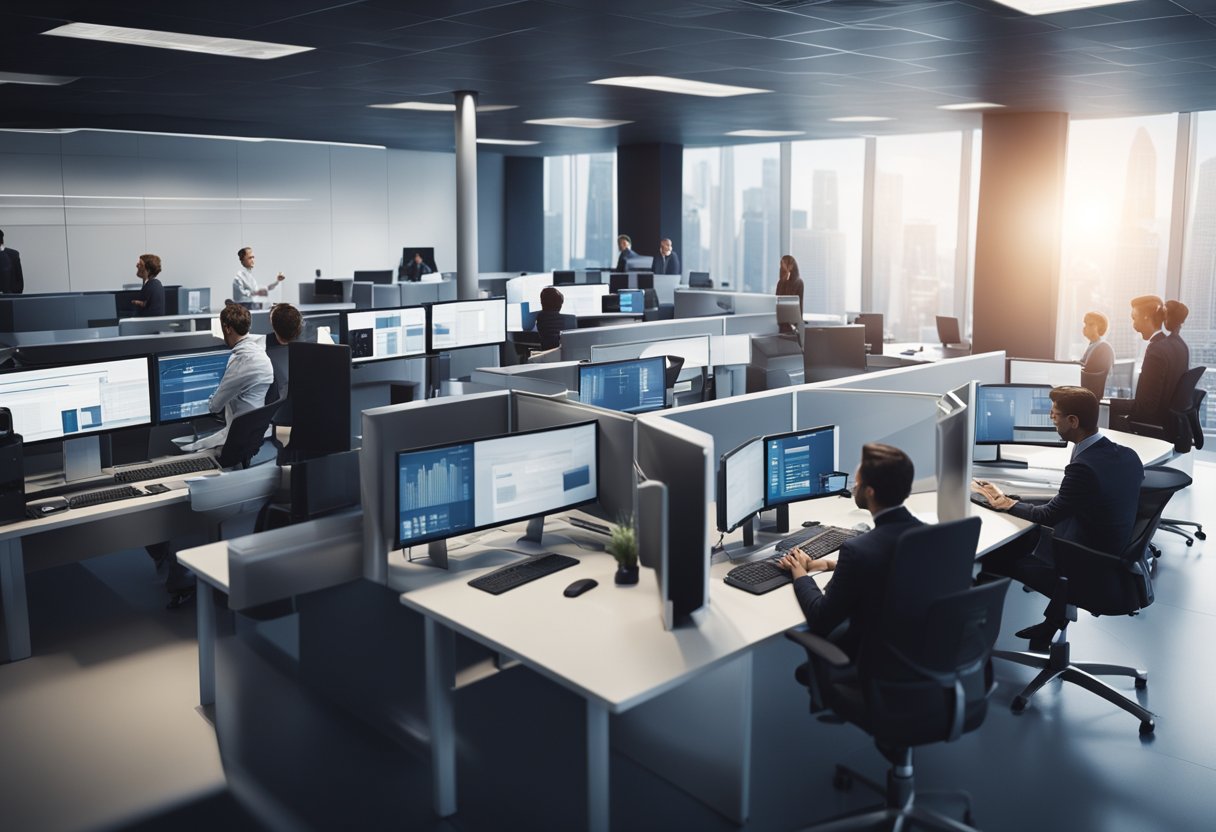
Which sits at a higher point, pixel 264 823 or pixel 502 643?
pixel 502 643

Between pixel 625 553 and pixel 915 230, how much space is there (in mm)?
10530

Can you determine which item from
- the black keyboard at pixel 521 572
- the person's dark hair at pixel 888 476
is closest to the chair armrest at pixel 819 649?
the person's dark hair at pixel 888 476

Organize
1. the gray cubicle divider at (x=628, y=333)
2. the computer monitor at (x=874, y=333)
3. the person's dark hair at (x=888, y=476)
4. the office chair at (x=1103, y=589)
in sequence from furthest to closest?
1. the computer monitor at (x=874, y=333)
2. the gray cubicle divider at (x=628, y=333)
3. the office chair at (x=1103, y=589)
4. the person's dark hair at (x=888, y=476)

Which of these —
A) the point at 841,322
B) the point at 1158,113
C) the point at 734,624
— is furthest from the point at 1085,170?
the point at 734,624

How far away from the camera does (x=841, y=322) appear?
9938 millimetres

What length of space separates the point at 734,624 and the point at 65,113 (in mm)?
10875

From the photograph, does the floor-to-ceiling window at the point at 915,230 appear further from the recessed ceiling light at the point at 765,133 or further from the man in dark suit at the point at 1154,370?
the man in dark suit at the point at 1154,370

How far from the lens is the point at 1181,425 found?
6.10m

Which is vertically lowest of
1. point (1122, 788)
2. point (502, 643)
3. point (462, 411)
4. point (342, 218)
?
point (1122, 788)

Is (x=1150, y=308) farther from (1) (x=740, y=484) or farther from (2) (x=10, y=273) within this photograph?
(2) (x=10, y=273)

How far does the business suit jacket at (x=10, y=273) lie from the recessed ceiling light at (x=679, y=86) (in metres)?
6.89

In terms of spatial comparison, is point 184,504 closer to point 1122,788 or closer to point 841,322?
point 1122,788

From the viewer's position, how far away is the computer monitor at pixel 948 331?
31.3 ft

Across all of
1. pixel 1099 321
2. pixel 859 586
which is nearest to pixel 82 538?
pixel 859 586
